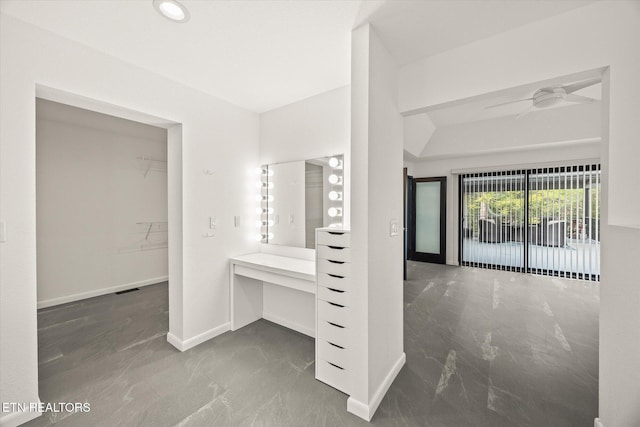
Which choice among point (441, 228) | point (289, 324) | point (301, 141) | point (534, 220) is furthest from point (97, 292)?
point (534, 220)

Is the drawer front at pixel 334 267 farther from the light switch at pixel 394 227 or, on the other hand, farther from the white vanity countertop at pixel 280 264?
the light switch at pixel 394 227

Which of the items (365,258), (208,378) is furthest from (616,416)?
(208,378)

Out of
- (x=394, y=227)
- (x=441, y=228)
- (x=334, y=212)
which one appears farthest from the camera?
(x=441, y=228)

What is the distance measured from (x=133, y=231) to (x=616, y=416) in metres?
5.50

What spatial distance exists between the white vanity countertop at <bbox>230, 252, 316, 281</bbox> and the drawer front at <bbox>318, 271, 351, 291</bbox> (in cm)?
19

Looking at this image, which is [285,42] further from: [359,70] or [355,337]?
[355,337]

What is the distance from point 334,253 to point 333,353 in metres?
0.75

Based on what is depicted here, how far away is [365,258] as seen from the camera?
66.4 inches

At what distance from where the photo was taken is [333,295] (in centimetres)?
193

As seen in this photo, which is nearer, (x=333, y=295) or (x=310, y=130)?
(x=333, y=295)

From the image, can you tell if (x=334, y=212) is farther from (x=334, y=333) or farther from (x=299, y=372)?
(x=299, y=372)

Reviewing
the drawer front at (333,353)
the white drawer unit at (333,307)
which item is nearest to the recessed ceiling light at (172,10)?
the white drawer unit at (333,307)

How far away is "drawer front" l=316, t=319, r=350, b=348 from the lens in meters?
1.88

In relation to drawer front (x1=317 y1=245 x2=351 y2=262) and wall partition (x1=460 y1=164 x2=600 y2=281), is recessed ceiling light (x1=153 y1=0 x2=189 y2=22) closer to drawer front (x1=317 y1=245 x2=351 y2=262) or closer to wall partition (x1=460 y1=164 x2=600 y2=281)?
drawer front (x1=317 y1=245 x2=351 y2=262)
